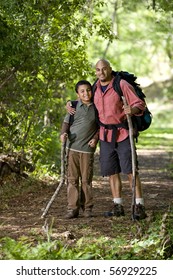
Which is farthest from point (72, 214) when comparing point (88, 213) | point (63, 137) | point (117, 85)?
point (117, 85)

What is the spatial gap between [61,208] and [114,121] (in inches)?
79.7

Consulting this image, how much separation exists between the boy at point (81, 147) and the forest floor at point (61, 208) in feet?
0.82

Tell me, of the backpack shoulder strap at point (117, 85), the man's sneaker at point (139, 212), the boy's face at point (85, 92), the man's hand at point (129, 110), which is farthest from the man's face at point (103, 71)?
the man's sneaker at point (139, 212)

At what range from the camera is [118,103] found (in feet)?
31.3

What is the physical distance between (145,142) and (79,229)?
19610mm

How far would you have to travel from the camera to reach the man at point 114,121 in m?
9.48

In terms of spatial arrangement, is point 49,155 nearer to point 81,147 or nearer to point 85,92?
point 81,147

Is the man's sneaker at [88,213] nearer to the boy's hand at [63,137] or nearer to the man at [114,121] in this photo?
the man at [114,121]

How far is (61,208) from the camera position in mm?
11078

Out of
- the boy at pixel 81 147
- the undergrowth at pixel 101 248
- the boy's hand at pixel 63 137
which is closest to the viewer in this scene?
the undergrowth at pixel 101 248

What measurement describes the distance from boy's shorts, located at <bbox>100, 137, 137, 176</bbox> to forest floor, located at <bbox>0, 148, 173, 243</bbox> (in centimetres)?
62

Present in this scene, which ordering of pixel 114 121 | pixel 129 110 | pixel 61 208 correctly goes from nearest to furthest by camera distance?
pixel 129 110 < pixel 114 121 < pixel 61 208

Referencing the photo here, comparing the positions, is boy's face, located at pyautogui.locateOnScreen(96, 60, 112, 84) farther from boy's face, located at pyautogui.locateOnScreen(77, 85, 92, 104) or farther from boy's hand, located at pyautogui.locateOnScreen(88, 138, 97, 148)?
boy's hand, located at pyautogui.locateOnScreen(88, 138, 97, 148)
